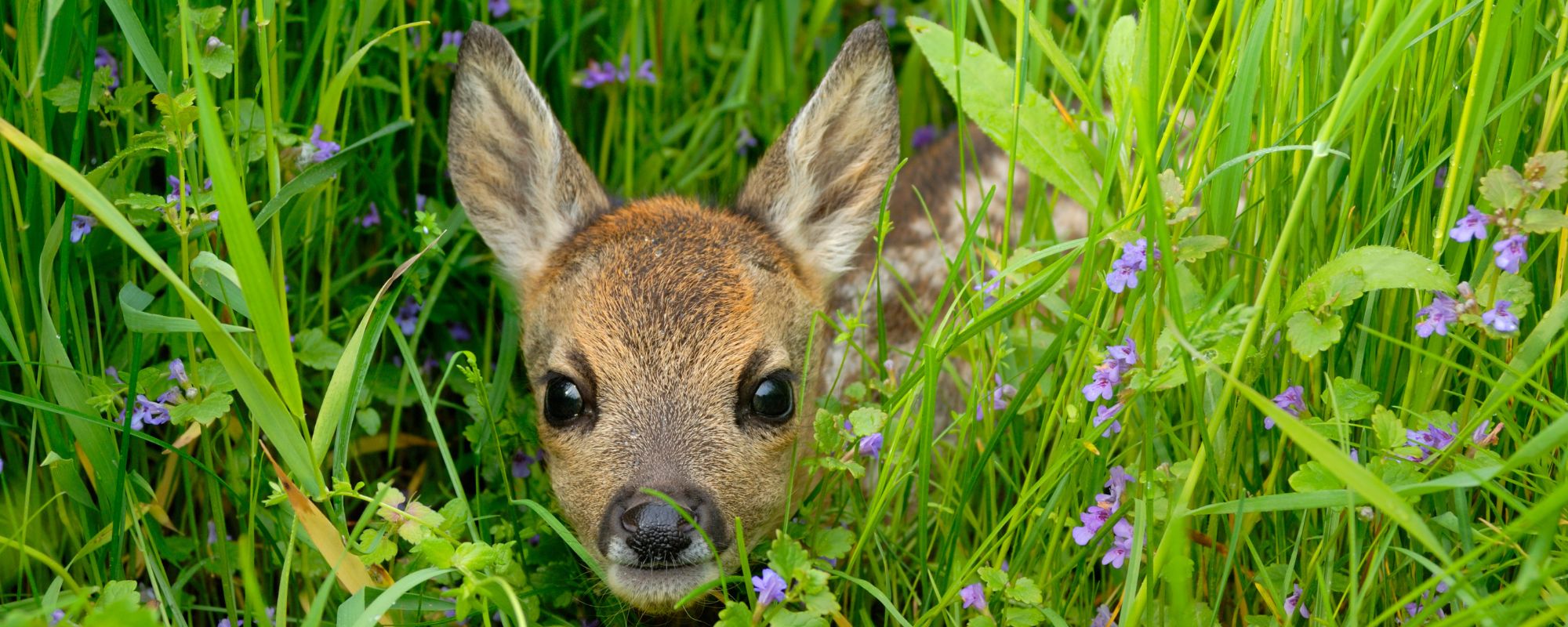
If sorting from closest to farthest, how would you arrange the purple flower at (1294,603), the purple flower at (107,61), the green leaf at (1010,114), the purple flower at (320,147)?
the purple flower at (1294,603), the green leaf at (1010,114), the purple flower at (320,147), the purple flower at (107,61)

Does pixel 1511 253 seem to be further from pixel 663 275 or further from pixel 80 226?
pixel 80 226

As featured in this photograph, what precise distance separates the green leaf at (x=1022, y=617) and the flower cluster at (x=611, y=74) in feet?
8.07

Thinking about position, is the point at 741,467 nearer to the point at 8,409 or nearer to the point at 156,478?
the point at 156,478

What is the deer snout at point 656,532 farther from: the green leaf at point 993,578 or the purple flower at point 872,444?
the green leaf at point 993,578

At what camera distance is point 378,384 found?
3.87 metres

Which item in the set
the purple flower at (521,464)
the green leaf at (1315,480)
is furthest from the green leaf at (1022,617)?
the purple flower at (521,464)

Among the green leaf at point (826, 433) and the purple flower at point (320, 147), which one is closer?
the green leaf at point (826, 433)

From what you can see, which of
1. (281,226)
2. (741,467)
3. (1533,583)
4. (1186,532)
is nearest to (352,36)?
(281,226)

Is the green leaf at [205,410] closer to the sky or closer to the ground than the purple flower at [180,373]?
closer to the ground

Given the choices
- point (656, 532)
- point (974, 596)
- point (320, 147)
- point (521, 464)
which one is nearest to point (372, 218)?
point (320, 147)

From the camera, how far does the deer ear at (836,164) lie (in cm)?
387

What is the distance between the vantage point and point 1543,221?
2338 mm

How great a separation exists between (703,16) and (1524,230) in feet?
11.5

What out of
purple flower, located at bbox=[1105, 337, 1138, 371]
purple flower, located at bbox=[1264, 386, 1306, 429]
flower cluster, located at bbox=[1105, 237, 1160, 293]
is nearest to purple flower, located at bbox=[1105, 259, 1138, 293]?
flower cluster, located at bbox=[1105, 237, 1160, 293]
